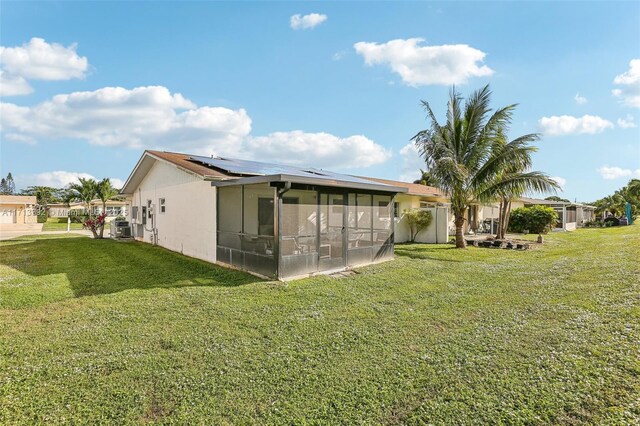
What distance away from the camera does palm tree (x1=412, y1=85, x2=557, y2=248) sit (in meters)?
14.3

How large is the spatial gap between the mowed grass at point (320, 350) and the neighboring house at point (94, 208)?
4011 centimetres

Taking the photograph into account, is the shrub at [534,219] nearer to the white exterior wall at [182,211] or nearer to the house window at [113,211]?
the white exterior wall at [182,211]

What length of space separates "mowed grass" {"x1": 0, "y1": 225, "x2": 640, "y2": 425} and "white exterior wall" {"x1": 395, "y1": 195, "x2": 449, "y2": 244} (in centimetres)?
864

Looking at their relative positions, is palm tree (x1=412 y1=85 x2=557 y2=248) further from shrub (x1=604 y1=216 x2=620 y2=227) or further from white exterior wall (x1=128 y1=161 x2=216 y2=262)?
shrub (x1=604 y1=216 x2=620 y2=227)

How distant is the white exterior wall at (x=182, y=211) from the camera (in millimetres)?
11055

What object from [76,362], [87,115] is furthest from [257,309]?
[87,115]

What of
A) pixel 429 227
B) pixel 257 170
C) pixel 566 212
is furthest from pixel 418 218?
pixel 566 212

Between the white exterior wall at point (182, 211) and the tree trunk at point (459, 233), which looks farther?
the tree trunk at point (459, 233)

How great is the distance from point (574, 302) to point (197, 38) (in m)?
13.8

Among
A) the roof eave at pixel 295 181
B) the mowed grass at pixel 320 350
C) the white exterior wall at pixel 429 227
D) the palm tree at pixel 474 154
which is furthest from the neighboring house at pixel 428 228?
the mowed grass at pixel 320 350

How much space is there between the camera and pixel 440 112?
15688mm

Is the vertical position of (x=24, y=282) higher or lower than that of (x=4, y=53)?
lower

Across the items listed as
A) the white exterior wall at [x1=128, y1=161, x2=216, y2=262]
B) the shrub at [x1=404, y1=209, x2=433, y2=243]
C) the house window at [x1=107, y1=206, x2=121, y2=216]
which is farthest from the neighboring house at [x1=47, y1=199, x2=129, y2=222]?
the shrub at [x1=404, y1=209, x2=433, y2=243]

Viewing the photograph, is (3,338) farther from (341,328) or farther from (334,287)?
(334,287)
